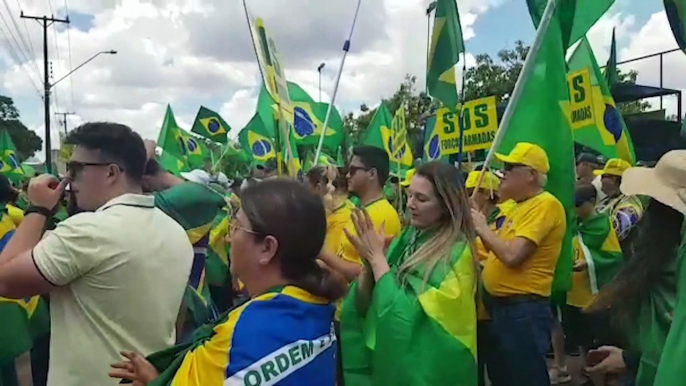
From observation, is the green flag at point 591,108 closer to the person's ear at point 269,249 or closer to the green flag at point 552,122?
the green flag at point 552,122

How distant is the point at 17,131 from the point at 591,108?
61.7m

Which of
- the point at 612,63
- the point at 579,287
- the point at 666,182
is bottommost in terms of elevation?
the point at 579,287

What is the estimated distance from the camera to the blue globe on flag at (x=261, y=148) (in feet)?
45.7

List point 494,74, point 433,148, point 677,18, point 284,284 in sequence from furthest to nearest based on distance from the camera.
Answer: point 494,74 < point 433,148 < point 677,18 < point 284,284

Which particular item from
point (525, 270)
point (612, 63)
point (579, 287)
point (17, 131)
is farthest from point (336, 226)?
point (17, 131)

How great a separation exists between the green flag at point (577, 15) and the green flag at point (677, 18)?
2.67ft

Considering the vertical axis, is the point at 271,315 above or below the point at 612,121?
below

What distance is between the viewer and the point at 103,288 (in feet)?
7.95

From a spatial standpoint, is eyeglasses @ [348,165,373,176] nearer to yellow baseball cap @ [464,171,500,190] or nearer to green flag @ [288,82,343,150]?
yellow baseball cap @ [464,171,500,190]

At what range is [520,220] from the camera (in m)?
4.48

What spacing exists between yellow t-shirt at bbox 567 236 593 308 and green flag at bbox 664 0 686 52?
229 cm

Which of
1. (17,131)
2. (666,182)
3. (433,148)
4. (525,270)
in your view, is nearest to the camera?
(666,182)

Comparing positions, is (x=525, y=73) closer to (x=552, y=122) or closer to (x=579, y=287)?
(x=552, y=122)

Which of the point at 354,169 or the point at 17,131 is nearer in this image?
the point at 354,169
